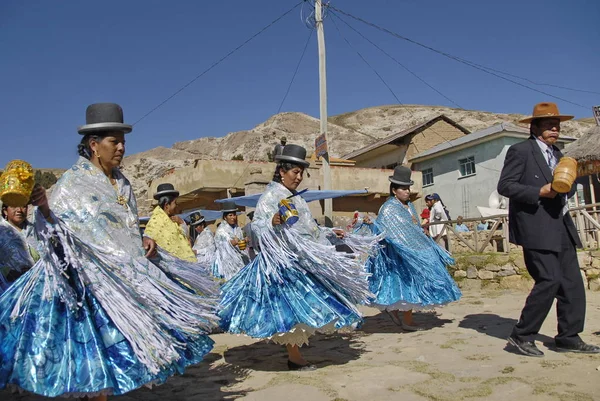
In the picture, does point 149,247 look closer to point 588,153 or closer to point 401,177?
point 401,177

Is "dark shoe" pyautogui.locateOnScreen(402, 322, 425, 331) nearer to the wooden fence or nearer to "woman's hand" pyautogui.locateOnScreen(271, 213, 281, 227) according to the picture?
"woman's hand" pyautogui.locateOnScreen(271, 213, 281, 227)

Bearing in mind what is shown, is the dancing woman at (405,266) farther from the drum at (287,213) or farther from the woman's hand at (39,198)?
the woman's hand at (39,198)

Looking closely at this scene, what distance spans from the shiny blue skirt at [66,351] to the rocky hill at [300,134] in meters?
40.9

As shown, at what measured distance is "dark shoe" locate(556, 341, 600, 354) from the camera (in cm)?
449

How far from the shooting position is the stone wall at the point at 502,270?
8.85 metres

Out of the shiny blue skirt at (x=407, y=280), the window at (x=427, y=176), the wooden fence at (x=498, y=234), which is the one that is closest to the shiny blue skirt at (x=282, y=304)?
the shiny blue skirt at (x=407, y=280)

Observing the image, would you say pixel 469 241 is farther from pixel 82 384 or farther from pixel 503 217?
pixel 82 384

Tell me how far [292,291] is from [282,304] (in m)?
0.14

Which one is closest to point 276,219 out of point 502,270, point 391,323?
point 391,323

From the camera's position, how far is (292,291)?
15.2 feet

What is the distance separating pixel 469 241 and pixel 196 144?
71.6 metres

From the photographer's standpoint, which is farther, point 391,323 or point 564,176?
point 391,323

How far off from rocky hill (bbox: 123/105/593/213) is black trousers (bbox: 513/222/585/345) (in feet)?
133

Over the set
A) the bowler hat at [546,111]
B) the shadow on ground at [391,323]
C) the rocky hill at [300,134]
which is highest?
the rocky hill at [300,134]
